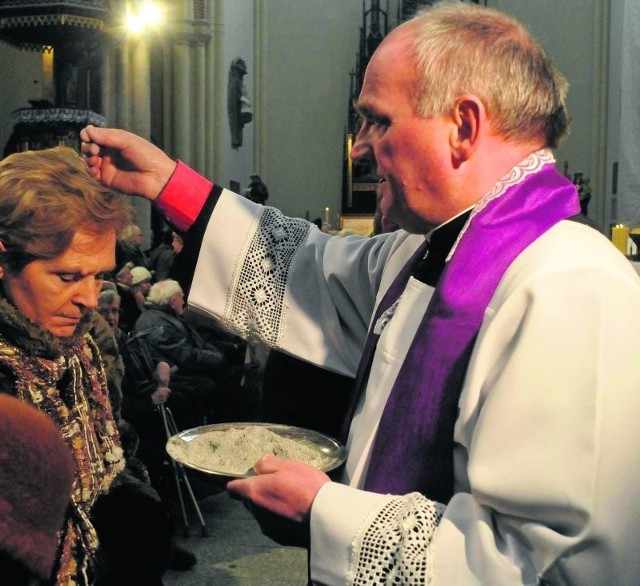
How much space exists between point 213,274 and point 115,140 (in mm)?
435

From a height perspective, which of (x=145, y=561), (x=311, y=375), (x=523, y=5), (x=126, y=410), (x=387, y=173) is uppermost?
(x=523, y=5)

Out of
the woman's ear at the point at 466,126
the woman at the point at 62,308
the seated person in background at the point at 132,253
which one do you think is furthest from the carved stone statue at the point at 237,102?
the woman's ear at the point at 466,126

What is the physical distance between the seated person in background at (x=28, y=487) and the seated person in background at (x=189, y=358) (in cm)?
349

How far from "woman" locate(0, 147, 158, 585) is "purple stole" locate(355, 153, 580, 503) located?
67 cm

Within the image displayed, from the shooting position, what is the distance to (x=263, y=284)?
2.38 m

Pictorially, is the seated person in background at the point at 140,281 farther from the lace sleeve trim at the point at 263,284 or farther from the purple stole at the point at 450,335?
the purple stole at the point at 450,335

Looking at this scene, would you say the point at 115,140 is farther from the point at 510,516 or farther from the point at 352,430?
the point at 510,516

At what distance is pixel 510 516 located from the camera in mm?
1384

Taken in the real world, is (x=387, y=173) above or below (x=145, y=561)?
above

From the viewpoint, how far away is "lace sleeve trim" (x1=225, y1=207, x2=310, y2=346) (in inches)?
92.4

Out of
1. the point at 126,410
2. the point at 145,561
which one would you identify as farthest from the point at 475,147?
the point at 126,410

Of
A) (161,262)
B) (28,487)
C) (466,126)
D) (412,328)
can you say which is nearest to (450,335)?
(412,328)

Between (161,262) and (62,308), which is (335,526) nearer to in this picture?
(62,308)

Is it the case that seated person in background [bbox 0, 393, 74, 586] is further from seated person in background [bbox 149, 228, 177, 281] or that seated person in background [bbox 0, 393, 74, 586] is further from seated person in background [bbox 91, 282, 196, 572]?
seated person in background [bbox 149, 228, 177, 281]
